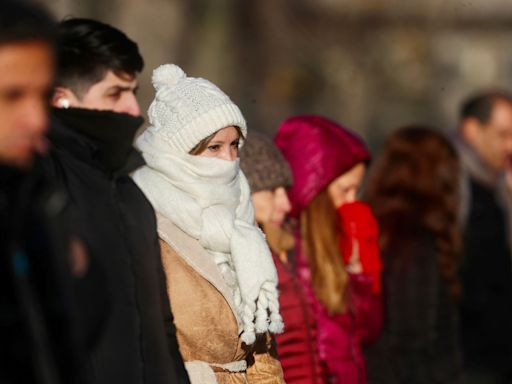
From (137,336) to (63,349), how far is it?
3.31 ft

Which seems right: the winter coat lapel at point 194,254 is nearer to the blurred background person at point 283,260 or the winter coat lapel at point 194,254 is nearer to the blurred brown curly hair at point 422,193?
the blurred background person at point 283,260

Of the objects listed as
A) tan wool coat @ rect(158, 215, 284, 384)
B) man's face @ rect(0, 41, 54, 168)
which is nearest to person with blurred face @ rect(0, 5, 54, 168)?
man's face @ rect(0, 41, 54, 168)

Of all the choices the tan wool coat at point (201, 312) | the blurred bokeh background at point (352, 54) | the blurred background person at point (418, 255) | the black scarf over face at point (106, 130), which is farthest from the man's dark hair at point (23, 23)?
the blurred bokeh background at point (352, 54)

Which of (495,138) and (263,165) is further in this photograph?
(495,138)

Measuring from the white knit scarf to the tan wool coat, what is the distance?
0.16 ft

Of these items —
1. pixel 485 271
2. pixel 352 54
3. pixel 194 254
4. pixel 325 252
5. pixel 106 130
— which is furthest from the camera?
pixel 352 54

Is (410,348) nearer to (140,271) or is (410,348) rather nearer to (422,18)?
(140,271)

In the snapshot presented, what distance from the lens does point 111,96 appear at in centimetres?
491

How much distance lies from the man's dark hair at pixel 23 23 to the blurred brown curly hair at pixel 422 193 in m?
4.70

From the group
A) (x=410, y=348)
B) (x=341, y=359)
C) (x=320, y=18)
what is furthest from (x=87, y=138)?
(x=320, y=18)

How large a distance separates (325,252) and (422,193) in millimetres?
1304

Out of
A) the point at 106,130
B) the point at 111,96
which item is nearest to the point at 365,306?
the point at 111,96

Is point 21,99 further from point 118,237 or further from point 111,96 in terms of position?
point 111,96

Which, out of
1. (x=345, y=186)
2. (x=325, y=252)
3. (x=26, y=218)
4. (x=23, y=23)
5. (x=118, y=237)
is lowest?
(x=325, y=252)
